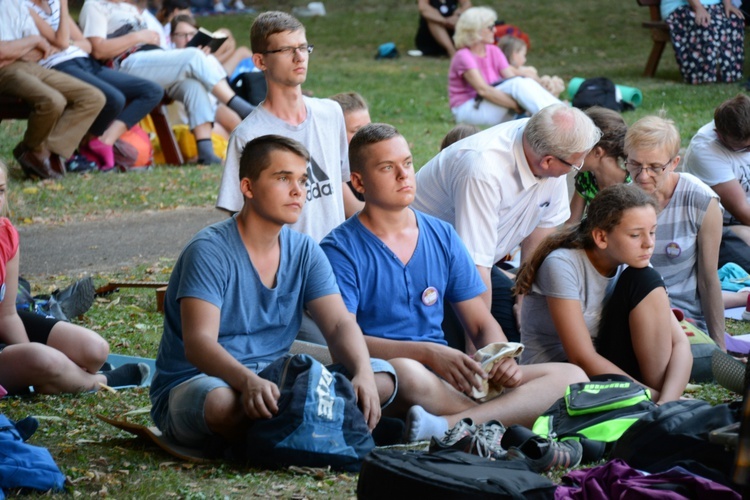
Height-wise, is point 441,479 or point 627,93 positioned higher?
point 441,479

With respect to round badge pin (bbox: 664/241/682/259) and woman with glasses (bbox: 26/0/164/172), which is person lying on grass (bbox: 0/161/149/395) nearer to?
round badge pin (bbox: 664/241/682/259)

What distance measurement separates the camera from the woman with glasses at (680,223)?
5.17 m

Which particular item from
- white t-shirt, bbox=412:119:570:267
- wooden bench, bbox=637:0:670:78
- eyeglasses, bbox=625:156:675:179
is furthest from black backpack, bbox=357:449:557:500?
wooden bench, bbox=637:0:670:78

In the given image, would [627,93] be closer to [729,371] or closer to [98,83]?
[98,83]

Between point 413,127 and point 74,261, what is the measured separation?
547cm

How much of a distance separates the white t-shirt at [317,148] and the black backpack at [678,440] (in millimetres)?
2032

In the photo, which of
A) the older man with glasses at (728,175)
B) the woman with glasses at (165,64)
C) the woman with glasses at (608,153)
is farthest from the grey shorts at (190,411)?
the woman with glasses at (165,64)

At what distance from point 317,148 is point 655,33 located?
1022 cm

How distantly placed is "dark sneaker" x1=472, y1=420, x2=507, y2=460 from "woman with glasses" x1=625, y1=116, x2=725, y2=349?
1.84 m

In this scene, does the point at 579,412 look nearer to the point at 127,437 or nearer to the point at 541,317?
the point at 541,317

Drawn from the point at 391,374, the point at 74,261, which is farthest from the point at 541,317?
the point at 74,261

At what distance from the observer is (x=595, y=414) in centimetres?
388

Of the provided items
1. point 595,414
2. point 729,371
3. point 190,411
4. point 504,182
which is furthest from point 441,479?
point 504,182

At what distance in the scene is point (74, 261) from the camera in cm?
721
